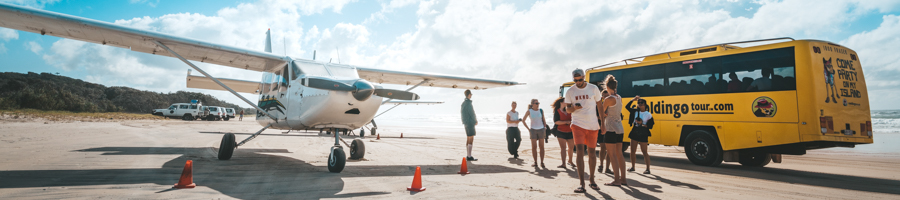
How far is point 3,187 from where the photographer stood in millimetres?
4414

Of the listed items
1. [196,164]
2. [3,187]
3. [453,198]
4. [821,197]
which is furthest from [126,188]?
[821,197]

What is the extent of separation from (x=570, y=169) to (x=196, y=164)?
288 inches

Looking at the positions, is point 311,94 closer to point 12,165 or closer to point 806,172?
point 12,165

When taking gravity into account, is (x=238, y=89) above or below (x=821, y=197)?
above

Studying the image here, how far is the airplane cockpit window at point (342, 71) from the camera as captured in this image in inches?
310

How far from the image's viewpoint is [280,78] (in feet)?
27.7

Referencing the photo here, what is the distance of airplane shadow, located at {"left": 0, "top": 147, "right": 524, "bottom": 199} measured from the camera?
4.64 metres

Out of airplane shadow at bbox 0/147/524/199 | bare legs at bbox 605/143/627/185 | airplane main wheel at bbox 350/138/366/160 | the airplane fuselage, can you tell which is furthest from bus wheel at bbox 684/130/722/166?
airplane main wheel at bbox 350/138/366/160

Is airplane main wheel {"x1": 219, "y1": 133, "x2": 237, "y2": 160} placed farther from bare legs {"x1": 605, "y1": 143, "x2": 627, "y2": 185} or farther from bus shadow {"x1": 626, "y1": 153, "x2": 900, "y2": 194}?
bus shadow {"x1": 626, "y1": 153, "x2": 900, "y2": 194}

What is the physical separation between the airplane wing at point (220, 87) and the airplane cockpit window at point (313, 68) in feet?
17.7

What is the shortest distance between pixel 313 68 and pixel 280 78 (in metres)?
1.22

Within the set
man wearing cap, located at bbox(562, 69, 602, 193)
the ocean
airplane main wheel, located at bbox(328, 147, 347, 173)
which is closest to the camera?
man wearing cap, located at bbox(562, 69, 602, 193)

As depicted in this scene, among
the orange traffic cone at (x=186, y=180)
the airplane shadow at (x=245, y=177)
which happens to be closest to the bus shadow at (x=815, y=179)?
the airplane shadow at (x=245, y=177)

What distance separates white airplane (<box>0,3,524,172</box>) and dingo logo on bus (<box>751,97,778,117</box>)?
737 centimetres
